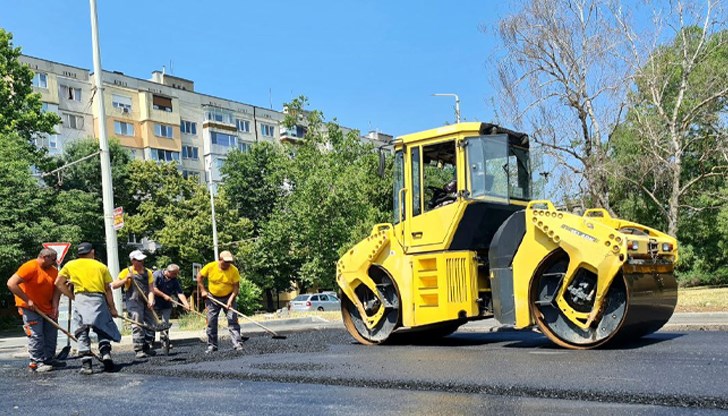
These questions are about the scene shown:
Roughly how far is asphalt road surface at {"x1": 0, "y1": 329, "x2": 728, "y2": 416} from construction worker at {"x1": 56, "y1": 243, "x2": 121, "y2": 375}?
0.37 m

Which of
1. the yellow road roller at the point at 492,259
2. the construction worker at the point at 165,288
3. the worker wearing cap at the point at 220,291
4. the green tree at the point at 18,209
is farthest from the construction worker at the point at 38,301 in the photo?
the green tree at the point at 18,209

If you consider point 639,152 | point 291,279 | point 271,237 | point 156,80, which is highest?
point 156,80

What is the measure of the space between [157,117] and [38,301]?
4429 cm

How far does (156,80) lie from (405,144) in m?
52.1

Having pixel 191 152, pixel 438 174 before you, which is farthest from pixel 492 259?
pixel 191 152

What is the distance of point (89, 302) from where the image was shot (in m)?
7.49

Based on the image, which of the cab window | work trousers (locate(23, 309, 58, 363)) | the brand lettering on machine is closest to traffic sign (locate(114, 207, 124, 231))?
work trousers (locate(23, 309, 58, 363))

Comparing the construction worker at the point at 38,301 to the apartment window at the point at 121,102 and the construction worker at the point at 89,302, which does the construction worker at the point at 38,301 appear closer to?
the construction worker at the point at 89,302

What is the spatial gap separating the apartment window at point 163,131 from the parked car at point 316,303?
816 inches

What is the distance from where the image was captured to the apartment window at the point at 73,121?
44.6 metres

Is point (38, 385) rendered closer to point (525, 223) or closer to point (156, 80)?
point (525, 223)

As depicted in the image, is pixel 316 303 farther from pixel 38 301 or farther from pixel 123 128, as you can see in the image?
pixel 38 301

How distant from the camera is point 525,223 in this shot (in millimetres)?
7402

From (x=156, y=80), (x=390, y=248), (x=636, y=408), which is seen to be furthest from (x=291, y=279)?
(x=636, y=408)
